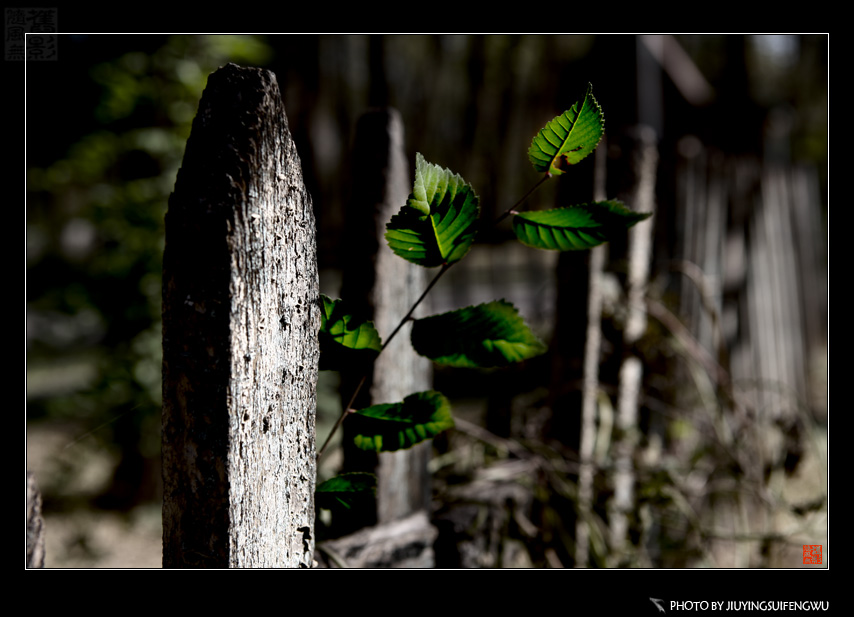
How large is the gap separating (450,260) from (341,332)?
6.2 inches

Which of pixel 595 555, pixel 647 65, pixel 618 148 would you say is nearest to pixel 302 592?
pixel 595 555

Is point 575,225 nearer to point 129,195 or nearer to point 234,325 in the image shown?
point 234,325

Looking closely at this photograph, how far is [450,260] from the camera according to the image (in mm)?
698

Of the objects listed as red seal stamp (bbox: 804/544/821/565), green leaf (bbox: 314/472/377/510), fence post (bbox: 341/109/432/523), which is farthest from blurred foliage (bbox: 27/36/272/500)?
red seal stamp (bbox: 804/544/821/565)

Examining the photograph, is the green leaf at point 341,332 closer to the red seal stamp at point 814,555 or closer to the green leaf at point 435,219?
the green leaf at point 435,219

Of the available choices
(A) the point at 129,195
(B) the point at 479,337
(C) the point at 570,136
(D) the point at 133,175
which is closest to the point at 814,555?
(B) the point at 479,337

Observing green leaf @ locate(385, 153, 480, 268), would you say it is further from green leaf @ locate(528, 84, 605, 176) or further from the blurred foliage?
the blurred foliage

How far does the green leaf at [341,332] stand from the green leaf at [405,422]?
3.0 inches

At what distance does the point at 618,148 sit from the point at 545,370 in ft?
2.04

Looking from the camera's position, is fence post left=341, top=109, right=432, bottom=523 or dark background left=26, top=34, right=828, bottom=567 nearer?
fence post left=341, top=109, right=432, bottom=523

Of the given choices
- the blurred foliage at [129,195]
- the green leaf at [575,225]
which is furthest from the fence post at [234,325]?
the blurred foliage at [129,195]

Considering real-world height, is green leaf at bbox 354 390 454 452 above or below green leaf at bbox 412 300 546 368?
below

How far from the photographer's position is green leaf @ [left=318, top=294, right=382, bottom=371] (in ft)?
2.35

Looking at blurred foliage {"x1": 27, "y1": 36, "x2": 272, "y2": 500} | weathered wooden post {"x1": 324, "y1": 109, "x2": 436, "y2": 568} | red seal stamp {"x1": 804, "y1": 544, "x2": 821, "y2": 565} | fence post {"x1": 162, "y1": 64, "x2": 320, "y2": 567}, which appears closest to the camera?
fence post {"x1": 162, "y1": 64, "x2": 320, "y2": 567}
